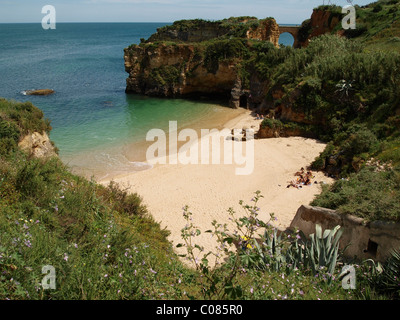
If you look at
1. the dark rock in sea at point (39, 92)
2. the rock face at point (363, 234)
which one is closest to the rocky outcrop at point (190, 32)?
the dark rock in sea at point (39, 92)

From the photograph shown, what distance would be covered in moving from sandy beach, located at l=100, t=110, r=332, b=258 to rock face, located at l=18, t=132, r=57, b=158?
358cm

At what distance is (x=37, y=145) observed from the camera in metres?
12.1

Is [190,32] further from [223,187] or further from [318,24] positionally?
[223,187]

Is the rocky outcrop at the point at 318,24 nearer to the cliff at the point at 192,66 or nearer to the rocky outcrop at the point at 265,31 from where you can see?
the rocky outcrop at the point at 265,31

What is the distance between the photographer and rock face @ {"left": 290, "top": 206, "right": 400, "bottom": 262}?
6.99 m

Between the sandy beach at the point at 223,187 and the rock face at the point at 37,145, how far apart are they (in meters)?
3.58

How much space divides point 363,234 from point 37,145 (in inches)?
468

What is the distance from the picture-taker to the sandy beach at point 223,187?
510 inches

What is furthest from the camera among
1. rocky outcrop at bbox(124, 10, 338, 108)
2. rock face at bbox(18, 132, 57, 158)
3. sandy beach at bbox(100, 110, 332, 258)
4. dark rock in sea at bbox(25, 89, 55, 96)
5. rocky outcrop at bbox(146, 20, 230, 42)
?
rocky outcrop at bbox(146, 20, 230, 42)

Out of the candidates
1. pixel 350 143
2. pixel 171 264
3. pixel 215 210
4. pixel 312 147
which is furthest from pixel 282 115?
pixel 171 264

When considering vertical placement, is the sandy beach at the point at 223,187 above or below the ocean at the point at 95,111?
Result: below

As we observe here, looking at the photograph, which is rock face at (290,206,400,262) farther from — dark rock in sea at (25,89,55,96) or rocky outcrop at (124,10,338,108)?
dark rock in sea at (25,89,55,96)

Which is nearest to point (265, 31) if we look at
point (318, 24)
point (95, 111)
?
point (318, 24)

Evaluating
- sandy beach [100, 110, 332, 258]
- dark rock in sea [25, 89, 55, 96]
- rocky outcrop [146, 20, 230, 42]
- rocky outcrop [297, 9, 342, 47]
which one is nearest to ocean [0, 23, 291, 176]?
dark rock in sea [25, 89, 55, 96]
